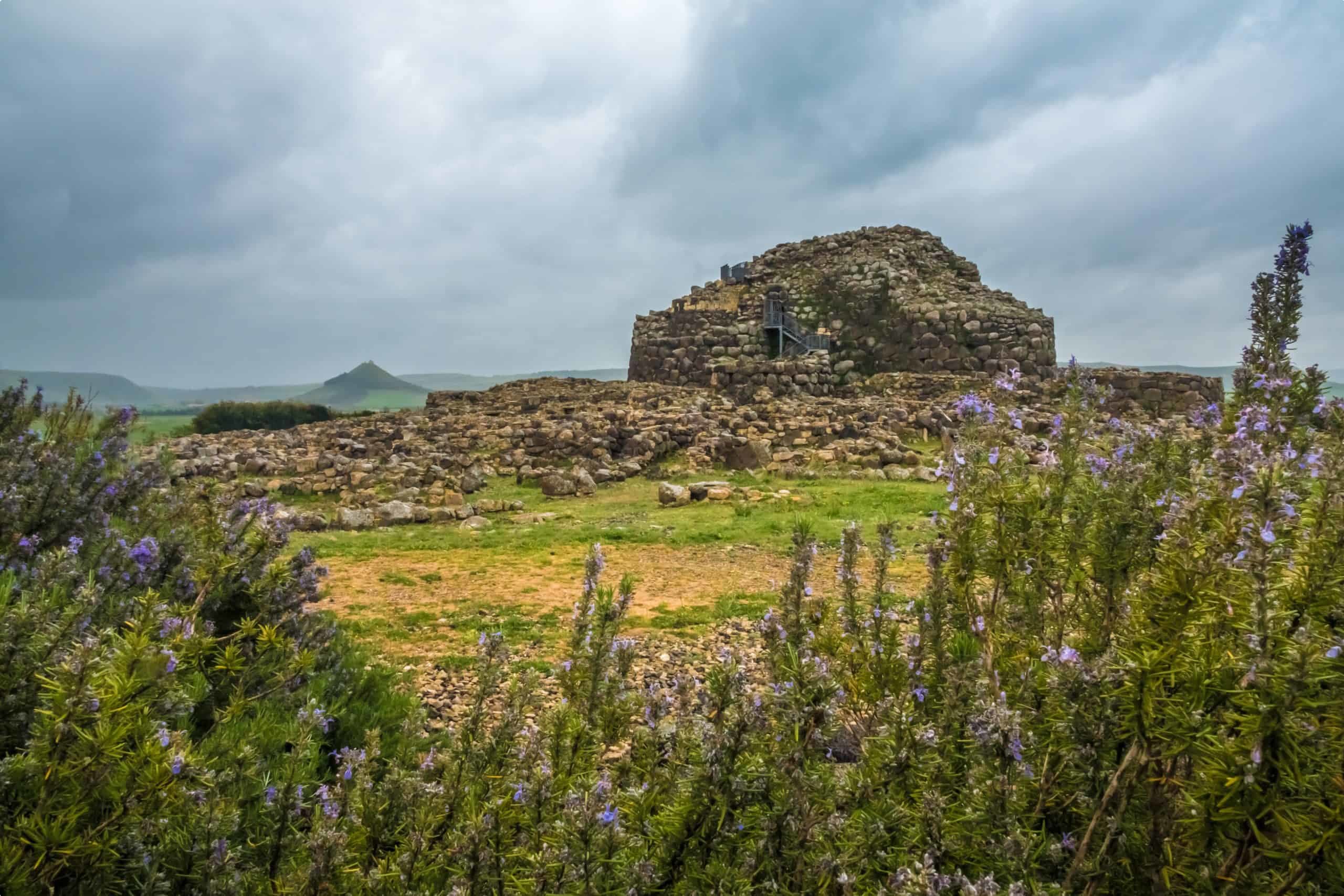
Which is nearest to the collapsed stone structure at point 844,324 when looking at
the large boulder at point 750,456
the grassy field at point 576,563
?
the large boulder at point 750,456

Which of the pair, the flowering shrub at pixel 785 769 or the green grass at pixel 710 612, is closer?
the flowering shrub at pixel 785 769

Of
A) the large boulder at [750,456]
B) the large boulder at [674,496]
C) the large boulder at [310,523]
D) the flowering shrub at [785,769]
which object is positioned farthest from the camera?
the large boulder at [750,456]

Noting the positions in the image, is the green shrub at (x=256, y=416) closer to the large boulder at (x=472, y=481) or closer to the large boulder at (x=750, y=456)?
the large boulder at (x=472, y=481)

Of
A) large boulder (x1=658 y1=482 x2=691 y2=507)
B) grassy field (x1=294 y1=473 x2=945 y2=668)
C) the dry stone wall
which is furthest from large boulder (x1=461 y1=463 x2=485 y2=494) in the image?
the dry stone wall

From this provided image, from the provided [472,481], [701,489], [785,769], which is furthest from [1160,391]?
[785,769]

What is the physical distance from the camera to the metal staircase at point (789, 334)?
33469 millimetres

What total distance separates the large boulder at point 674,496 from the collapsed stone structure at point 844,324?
1409cm

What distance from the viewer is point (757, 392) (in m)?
28.2

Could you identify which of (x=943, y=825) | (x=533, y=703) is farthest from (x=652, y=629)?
(x=943, y=825)

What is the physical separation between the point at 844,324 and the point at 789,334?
340 cm

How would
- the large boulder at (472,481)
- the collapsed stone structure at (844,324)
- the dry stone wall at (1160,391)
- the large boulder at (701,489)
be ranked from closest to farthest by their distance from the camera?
the large boulder at (701,489) < the large boulder at (472,481) < the dry stone wall at (1160,391) < the collapsed stone structure at (844,324)

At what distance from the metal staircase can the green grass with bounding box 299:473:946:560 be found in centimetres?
1833

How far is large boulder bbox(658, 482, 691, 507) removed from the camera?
48.4 feet

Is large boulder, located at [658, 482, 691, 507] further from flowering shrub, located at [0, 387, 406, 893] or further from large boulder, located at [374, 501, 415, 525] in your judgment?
flowering shrub, located at [0, 387, 406, 893]
